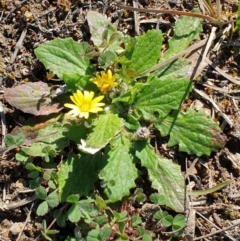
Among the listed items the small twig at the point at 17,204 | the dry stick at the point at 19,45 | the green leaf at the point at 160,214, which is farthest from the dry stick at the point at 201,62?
the small twig at the point at 17,204

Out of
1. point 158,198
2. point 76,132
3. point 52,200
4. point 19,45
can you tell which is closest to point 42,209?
point 52,200

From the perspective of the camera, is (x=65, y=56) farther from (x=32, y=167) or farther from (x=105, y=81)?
(x=32, y=167)

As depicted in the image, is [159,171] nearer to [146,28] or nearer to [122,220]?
[122,220]

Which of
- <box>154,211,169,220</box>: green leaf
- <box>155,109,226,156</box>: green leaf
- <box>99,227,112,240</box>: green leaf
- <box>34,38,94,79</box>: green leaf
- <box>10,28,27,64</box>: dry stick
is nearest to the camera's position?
<box>99,227,112,240</box>: green leaf

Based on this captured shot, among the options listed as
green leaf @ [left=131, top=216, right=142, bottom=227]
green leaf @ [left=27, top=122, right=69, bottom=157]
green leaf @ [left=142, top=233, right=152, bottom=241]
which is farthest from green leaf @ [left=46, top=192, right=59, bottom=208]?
green leaf @ [left=142, top=233, right=152, bottom=241]

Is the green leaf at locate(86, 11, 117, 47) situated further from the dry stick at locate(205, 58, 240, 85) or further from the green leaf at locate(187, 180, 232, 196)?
the green leaf at locate(187, 180, 232, 196)

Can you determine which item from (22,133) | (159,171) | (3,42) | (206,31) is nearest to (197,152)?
(159,171)
